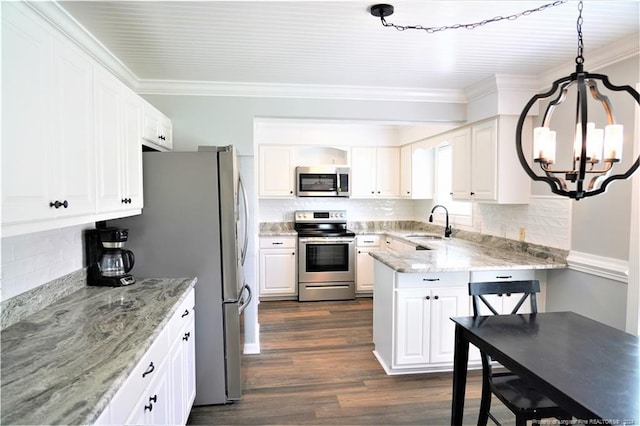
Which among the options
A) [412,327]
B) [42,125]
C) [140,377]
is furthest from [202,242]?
[412,327]

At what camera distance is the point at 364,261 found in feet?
17.3

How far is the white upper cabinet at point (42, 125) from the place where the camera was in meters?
1.24

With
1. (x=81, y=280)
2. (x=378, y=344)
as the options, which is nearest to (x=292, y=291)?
(x=378, y=344)

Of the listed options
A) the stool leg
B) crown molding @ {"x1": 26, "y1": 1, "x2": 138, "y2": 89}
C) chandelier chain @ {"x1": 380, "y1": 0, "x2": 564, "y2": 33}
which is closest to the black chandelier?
chandelier chain @ {"x1": 380, "y1": 0, "x2": 564, "y2": 33}

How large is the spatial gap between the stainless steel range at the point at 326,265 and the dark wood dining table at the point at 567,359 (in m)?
3.11

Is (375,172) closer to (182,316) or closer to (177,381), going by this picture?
(182,316)

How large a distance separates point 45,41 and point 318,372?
9.21ft

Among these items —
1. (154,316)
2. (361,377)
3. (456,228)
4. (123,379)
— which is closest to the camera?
(123,379)

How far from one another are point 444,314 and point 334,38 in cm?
226

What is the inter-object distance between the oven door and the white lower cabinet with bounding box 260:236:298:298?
0.12 m

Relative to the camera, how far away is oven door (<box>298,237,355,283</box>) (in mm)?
5078

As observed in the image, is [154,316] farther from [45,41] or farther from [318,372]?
[318,372]

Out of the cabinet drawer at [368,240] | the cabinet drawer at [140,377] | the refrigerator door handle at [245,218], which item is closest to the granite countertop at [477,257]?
the refrigerator door handle at [245,218]

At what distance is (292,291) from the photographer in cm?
514
